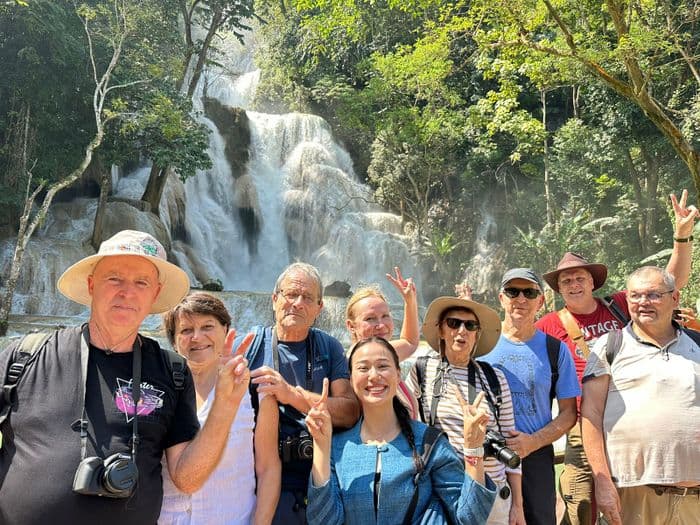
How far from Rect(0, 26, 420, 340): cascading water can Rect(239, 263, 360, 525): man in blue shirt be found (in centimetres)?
1597

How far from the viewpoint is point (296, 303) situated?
2.55 m

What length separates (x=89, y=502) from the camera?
1730 millimetres

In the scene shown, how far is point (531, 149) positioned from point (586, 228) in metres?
3.29

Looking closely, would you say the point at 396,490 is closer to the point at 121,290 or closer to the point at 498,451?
the point at 498,451

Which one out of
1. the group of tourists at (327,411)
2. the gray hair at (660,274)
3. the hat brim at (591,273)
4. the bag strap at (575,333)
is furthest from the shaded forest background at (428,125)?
the group of tourists at (327,411)

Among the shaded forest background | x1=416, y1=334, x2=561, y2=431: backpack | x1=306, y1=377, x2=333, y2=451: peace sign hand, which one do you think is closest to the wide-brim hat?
x1=416, y1=334, x2=561, y2=431: backpack

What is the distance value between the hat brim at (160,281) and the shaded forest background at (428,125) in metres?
9.72

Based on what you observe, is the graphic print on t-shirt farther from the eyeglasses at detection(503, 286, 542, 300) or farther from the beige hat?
the eyeglasses at detection(503, 286, 542, 300)

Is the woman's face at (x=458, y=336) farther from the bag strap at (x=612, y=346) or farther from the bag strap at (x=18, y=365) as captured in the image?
the bag strap at (x=18, y=365)

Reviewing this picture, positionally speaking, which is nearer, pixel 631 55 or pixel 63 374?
pixel 63 374

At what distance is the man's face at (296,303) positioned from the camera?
2535mm

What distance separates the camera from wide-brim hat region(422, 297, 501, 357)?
2.76 metres

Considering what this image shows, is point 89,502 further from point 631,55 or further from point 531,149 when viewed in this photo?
point 531,149

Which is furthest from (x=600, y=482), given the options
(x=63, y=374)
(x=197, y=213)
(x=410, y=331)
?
(x=197, y=213)
